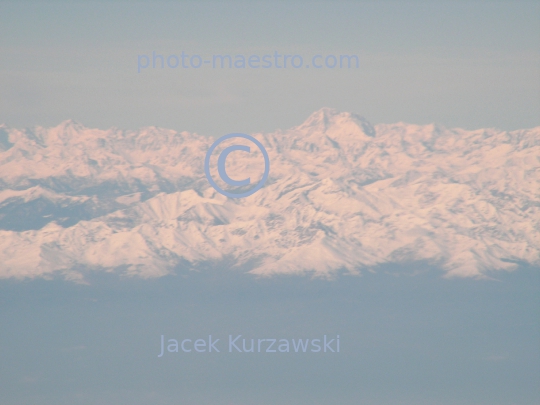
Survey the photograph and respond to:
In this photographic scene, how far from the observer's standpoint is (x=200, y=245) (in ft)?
259

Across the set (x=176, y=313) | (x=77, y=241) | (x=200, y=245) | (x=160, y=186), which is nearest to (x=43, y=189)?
(x=77, y=241)

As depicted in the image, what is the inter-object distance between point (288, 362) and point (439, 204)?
32847mm

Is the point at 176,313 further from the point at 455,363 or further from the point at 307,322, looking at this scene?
the point at 455,363

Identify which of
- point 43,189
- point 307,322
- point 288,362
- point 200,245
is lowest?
point 288,362

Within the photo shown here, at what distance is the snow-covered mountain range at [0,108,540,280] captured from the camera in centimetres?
7256

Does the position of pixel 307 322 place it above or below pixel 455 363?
above

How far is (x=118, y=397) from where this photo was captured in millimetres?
69688

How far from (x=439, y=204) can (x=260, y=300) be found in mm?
19934

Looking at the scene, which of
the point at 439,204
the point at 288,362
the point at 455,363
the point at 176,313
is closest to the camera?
the point at 176,313

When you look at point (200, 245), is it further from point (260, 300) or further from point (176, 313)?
point (176, 313)

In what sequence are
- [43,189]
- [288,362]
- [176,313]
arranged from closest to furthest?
[176,313] → [43,189] → [288,362]

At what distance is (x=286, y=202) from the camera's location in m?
91.4

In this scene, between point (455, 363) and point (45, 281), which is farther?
point (455, 363)

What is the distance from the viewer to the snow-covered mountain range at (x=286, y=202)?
72.6 meters
